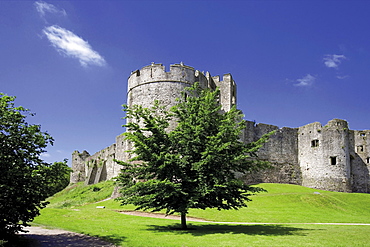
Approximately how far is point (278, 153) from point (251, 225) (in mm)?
26181

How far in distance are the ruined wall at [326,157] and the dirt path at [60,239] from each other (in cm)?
3510

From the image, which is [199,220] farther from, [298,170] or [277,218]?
[298,170]

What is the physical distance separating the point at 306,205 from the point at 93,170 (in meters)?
36.7

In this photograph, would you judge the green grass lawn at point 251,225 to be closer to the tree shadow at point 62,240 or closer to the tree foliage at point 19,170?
the tree shadow at point 62,240

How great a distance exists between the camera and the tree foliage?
11438mm

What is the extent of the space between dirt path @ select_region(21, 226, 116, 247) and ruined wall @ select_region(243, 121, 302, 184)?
3086 cm

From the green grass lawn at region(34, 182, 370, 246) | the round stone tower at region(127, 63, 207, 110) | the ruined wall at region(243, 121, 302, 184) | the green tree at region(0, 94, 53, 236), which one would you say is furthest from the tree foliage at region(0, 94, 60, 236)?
the ruined wall at region(243, 121, 302, 184)

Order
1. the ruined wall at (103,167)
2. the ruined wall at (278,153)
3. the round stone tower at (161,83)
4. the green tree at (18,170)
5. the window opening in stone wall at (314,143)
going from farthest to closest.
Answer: the ruined wall at (103,167) < the window opening in stone wall at (314,143) < the ruined wall at (278,153) < the round stone tower at (161,83) < the green tree at (18,170)

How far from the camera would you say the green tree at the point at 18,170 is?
450 inches

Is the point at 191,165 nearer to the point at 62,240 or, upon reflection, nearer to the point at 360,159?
the point at 62,240

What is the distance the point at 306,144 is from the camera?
1758 inches

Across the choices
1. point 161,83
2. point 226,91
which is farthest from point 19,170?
point 226,91

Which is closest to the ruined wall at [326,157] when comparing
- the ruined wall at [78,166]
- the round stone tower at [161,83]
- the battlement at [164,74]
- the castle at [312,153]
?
the castle at [312,153]

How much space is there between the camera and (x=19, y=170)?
11.7m
